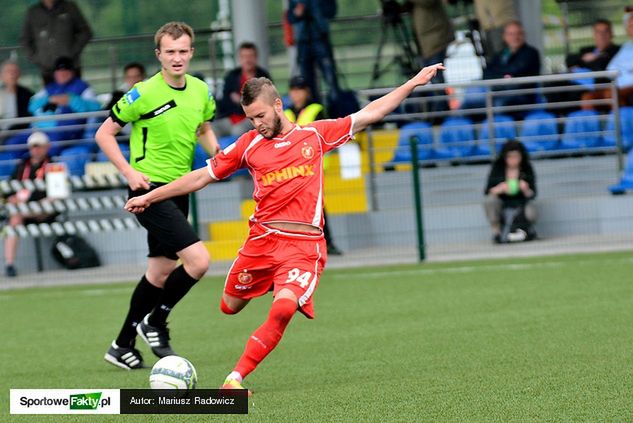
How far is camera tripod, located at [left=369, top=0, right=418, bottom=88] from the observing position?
19.6 meters

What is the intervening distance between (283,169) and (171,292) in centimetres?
171

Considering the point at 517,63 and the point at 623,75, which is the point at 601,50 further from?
the point at 517,63

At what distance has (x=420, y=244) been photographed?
15.8 metres

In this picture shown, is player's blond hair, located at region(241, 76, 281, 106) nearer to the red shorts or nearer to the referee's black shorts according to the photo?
the red shorts

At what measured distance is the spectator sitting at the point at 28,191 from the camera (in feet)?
54.6

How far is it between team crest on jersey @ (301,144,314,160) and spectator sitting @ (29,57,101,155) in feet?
35.1

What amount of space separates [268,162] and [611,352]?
7.92ft

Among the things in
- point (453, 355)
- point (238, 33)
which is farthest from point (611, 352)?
point (238, 33)

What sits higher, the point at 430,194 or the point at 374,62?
the point at 374,62

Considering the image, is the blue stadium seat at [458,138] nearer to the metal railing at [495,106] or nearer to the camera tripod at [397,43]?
the metal railing at [495,106]

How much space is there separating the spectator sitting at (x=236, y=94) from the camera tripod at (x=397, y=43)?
8.94 ft

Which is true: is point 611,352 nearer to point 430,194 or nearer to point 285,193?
point 285,193

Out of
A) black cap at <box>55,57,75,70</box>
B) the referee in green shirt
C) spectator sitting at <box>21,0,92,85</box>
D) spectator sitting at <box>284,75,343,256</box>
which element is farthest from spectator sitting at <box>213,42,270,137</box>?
the referee in green shirt

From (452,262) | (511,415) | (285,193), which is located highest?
(285,193)
